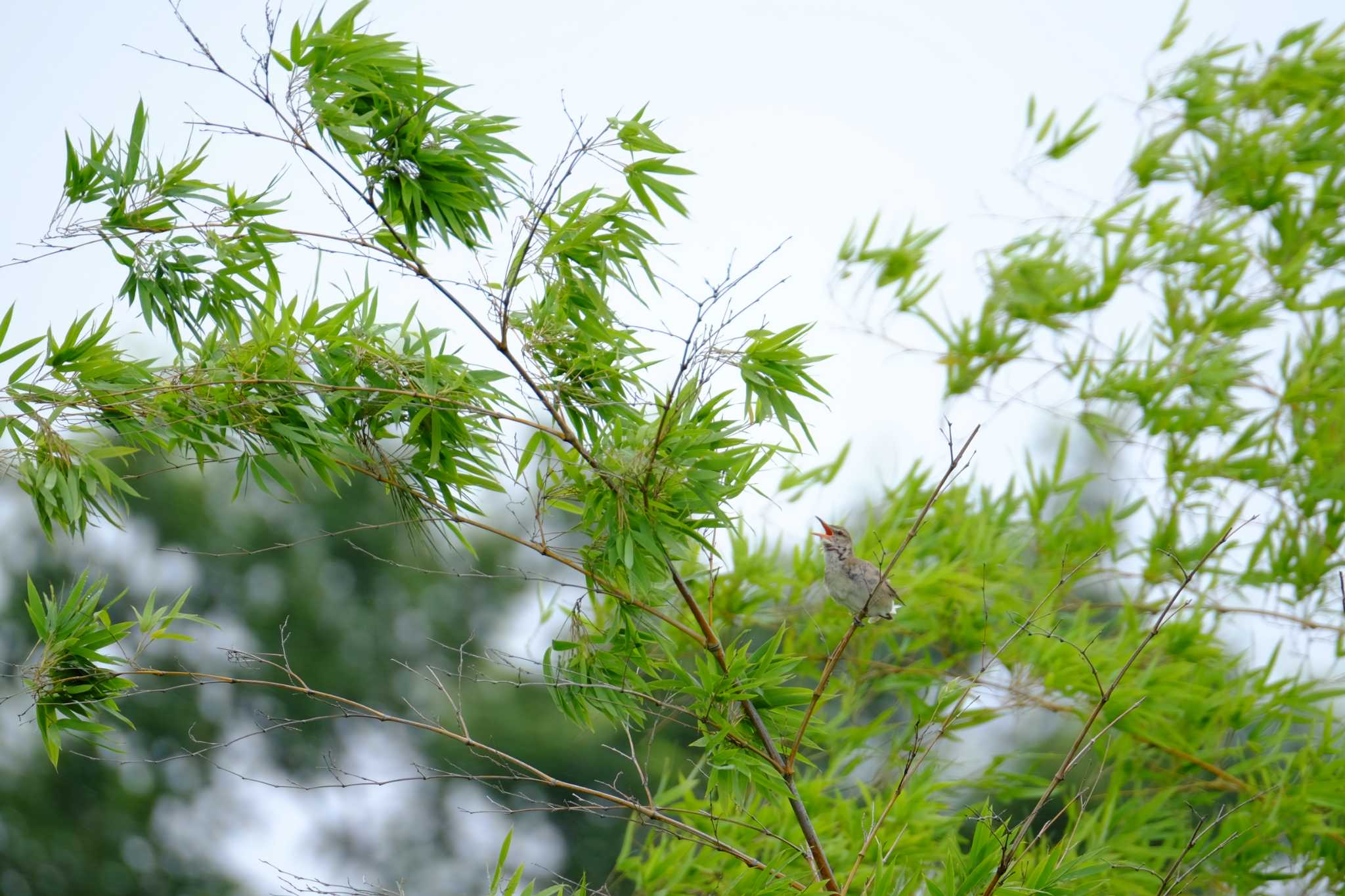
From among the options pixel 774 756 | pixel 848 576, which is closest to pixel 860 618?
pixel 774 756

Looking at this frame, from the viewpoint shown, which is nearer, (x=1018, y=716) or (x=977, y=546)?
(x=1018, y=716)

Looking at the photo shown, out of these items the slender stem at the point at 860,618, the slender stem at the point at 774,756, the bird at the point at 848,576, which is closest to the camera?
the slender stem at the point at 860,618

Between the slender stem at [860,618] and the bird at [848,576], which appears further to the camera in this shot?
the bird at [848,576]

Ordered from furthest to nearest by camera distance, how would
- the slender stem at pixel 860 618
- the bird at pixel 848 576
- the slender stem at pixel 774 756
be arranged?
the bird at pixel 848 576 < the slender stem at pixel 774 756 < the slender stem at pixel 860 618

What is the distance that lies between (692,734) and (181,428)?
573 cm

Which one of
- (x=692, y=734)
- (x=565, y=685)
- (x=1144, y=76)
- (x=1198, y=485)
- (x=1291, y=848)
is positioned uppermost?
(x=1144, y=76)

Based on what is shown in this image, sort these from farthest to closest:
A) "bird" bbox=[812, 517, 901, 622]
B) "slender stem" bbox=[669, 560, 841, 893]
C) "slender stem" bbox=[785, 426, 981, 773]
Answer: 1. "bird" bbox=[812, 517, 901, 622]
2. "slender stem" bbox=[669, 560, 841, 893]
3. "slender stem" bbox=[785, 426, 981, 773]

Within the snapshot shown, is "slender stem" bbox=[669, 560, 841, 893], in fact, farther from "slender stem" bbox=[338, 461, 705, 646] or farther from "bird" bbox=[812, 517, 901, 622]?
"bird" bbox=[812, 517, 901, 622]

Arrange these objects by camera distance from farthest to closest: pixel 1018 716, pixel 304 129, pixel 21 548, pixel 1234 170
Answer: pixel 21 548 < pixel 1234 170 < pixel 1018 716 < pixel 304 129

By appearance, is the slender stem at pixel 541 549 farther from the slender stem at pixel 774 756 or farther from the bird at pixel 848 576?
the bird at pixel 848 576

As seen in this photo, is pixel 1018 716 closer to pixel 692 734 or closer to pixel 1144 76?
pixel 1144 76

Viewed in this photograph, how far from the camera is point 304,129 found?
8.08 ft

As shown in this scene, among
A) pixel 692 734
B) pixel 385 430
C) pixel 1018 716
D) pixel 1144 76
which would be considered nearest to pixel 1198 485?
pixel 1018 716

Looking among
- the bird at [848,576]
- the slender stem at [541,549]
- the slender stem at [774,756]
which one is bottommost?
the slender stem at [774,756]
